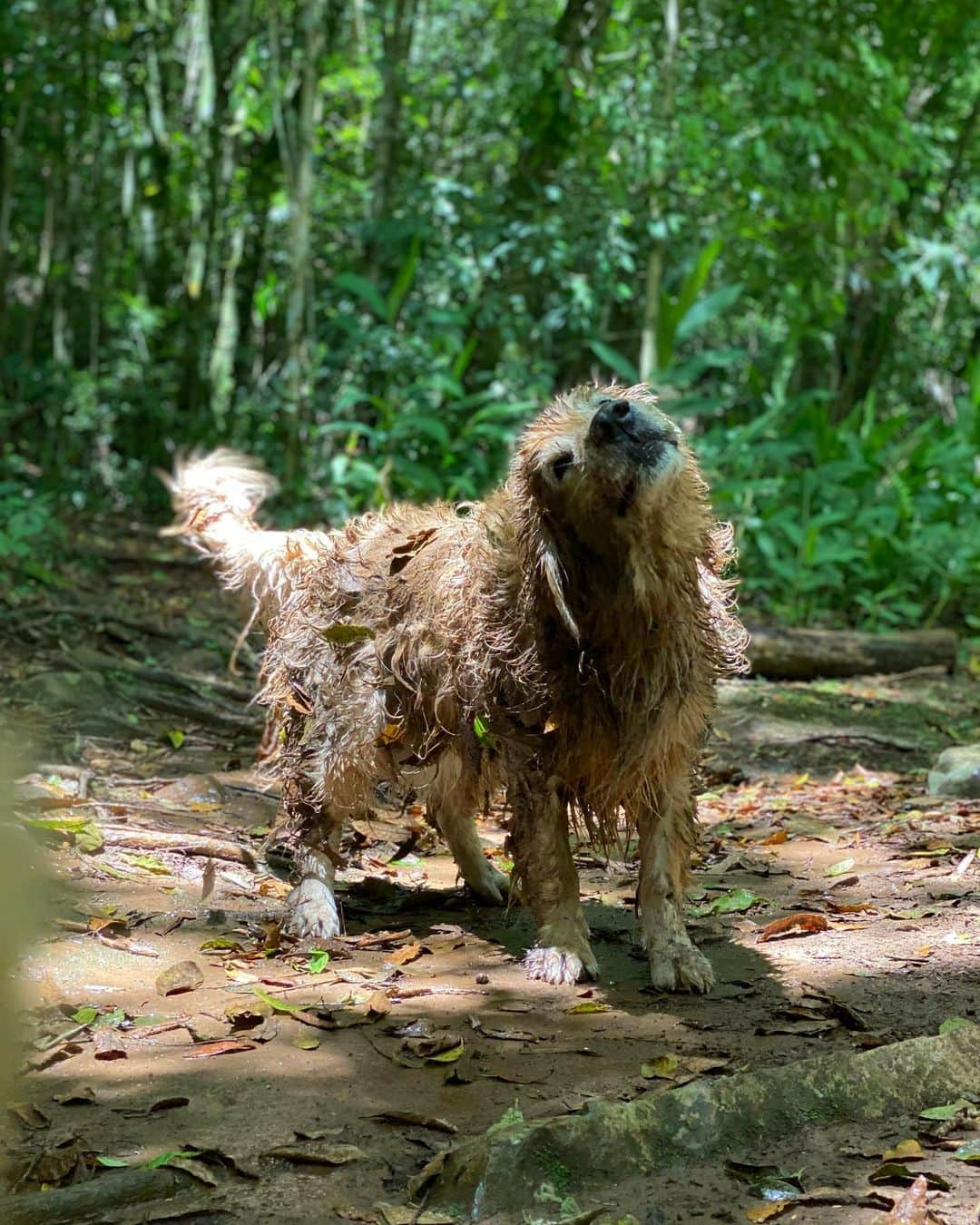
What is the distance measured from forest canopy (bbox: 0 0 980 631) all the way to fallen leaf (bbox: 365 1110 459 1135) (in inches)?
242

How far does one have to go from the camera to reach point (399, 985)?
400 centimetres

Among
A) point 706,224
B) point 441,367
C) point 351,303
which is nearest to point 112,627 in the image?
point 441,367

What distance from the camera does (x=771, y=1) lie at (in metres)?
11.4

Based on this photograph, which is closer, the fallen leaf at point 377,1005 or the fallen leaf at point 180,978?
the fallen leaf at point 377,1005

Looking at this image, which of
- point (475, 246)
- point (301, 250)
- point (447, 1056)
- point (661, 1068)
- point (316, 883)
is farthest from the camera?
point (475, 246)

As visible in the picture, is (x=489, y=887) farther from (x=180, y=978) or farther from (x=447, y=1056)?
(x=447, y=1056)

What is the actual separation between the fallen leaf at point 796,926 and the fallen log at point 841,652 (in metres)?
4.39

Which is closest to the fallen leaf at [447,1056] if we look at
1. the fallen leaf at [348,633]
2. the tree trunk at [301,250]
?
the fallen leaf at [348,633]

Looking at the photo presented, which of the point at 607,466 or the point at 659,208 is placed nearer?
the point at 607,466

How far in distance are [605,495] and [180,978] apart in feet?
6.23

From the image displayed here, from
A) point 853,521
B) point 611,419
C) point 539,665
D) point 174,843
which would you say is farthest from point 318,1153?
point 853,521

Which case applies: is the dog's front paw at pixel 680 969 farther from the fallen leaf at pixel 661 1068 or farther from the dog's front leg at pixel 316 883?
the dog's front leg at pixel 316 883

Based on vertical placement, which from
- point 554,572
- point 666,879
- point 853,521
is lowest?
point 666,879

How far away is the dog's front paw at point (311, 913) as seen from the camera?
445 cm
